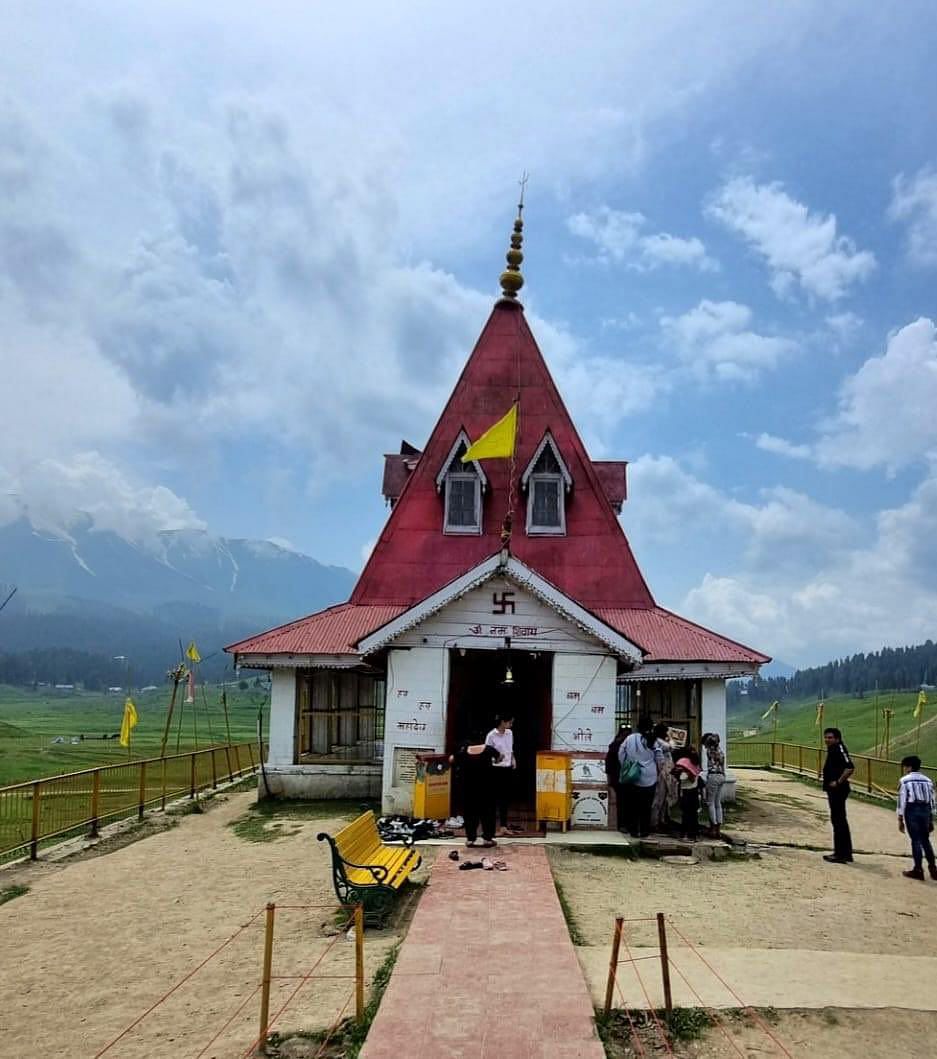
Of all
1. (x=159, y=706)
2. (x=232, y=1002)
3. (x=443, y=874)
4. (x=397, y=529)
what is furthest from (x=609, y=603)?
(x=159, y=706)

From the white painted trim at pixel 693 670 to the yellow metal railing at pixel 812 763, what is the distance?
98.1 inches

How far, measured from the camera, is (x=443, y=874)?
1039 centimetres

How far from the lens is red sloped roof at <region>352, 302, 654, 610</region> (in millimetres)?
18812

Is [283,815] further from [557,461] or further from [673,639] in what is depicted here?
[557,461]

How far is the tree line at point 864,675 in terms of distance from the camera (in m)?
126

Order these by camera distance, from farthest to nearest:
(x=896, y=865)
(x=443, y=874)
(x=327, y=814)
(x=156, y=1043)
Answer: (x=327, y=814)
(x=896, y=865)
(x=443, y=874)
(x=156, y=1043)

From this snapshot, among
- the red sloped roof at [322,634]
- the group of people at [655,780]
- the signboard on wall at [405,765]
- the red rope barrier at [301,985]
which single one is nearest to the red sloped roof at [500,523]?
the red sloped roof at [322,634]

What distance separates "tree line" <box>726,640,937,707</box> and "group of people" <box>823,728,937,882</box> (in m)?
119

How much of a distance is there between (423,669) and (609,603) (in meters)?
5.86

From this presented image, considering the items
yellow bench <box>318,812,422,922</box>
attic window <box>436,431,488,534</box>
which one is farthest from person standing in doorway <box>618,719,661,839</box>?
attic window <box>436,431,488,534</box>

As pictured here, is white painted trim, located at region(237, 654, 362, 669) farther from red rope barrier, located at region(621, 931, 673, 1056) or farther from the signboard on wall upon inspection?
red rope barrier, located at region(621, 931, 673, 1056)

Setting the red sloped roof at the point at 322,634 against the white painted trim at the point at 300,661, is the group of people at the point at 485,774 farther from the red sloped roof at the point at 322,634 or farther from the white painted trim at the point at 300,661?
the white painted trim at the point at 300,661

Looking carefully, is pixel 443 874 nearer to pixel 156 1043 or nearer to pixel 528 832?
pixel 528 832

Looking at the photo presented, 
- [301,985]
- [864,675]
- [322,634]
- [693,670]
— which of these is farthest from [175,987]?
[864,675]
